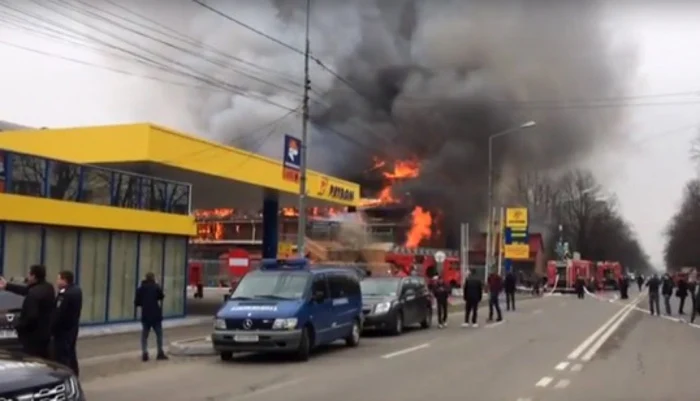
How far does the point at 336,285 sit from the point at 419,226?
120 ft

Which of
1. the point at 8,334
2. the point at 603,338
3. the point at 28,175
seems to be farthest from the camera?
the point at 603,338

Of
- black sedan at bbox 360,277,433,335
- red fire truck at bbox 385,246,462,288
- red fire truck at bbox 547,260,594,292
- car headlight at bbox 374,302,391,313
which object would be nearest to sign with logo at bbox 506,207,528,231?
red fire truck at bbox 385,246,462,288

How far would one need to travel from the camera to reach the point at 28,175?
19.5m

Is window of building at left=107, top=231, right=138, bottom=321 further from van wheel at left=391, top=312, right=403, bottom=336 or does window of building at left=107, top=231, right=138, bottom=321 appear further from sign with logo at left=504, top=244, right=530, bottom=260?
sign with logo at left=504, top=244, right=530, bottom=260

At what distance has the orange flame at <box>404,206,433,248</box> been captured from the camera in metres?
52.6

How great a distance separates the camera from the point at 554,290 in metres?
64.2

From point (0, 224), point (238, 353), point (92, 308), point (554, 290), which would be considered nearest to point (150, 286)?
point (238, 353)

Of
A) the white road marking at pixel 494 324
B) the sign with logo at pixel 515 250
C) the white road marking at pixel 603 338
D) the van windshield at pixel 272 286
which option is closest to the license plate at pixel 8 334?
the van windshield at pixel 272 286

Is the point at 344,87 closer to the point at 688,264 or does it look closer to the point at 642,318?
the point at 642,318

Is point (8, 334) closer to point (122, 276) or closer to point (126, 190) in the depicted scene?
point (122, 276)

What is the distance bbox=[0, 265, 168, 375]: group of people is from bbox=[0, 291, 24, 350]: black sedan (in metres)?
0.09

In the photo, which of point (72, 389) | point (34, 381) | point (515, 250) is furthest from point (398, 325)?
point (515, 250)

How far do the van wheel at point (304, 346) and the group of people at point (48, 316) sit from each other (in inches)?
188

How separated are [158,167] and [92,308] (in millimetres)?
4872
